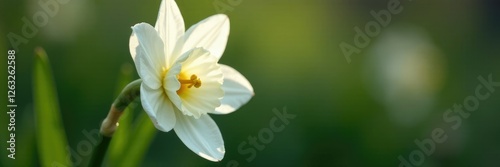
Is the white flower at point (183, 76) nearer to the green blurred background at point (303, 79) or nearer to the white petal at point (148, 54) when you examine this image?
the white petal at point (148, 54)

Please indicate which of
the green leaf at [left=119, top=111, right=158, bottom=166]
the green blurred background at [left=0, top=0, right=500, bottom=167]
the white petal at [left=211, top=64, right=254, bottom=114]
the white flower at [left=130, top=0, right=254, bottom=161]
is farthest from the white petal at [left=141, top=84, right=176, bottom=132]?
the green blurred background at [left=0, top=0, right=500, bottom=167]

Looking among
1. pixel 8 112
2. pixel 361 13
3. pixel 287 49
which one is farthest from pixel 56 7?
pixel 361 13

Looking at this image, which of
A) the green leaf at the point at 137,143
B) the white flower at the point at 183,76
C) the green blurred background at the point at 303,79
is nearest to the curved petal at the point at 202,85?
the white flower at the point at 183,76

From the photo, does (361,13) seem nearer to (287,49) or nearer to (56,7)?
(287,49)

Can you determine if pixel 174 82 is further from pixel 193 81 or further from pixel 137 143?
pixel 137 143

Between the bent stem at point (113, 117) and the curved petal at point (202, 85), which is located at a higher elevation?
the bent stem at point (113, 117)

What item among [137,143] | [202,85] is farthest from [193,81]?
[137,143]

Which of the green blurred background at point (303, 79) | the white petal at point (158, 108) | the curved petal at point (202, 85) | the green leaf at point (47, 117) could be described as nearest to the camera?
the white petal at point (158, 108)

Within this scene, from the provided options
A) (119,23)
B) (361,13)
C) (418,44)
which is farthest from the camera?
(361,13)
